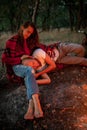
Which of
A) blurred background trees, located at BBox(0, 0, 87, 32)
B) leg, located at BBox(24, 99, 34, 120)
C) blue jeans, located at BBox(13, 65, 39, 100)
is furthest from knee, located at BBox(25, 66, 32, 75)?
blurred background trees, located at BBox(0, 0, 87, 32)

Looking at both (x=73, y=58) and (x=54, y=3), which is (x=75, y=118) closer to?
(x=73, y=58)

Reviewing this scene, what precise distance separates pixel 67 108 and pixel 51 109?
0.94 feet

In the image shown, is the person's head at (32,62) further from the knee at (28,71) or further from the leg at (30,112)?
the leg at (30,112)

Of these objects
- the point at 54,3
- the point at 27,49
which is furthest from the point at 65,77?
the point at 54,3

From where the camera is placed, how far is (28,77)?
6609 mm

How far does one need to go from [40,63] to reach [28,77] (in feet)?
2.39

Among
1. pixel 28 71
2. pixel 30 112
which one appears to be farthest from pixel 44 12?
pixel 30 112

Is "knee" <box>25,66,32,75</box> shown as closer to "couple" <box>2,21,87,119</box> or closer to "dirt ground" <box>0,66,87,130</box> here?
"couple" <box>2,21,87,119</box>

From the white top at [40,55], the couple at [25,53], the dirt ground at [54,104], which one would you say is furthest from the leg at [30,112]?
the white top at [40,55]

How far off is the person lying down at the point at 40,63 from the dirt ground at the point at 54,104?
7.0 inches

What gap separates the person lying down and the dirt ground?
0.18 metres

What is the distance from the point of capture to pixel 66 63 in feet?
26.3

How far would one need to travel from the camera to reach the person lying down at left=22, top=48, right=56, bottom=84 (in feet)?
23.5

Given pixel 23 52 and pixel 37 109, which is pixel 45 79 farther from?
pixel 37 109
